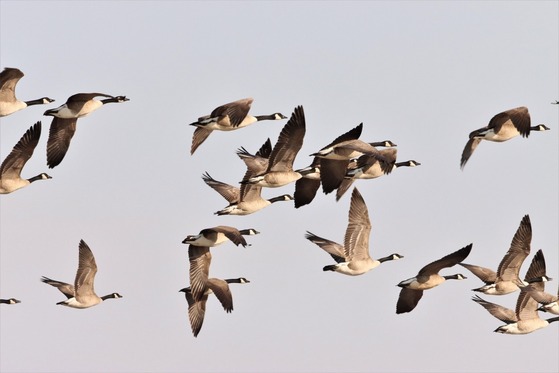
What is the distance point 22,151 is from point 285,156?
27.6 ft

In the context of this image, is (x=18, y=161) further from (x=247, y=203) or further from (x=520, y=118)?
(x=520, y=118)

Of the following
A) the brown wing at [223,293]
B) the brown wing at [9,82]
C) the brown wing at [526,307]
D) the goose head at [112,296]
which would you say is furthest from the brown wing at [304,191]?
the goose head at [112,296]

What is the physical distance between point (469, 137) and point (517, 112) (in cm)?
367

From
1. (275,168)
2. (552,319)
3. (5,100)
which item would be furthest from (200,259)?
(552,319)

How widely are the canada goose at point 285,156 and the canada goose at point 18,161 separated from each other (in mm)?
6923

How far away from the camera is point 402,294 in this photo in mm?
45688

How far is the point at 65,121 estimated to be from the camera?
4572 centimetres

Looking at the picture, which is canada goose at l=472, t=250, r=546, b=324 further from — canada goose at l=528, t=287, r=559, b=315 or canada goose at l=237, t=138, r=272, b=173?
canada goose at l=237, t=138, r=272, b=173

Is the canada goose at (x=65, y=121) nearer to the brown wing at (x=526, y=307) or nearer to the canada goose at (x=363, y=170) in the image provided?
the canada goose at (x=363, y=170)

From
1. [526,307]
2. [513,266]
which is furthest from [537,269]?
[526,307]

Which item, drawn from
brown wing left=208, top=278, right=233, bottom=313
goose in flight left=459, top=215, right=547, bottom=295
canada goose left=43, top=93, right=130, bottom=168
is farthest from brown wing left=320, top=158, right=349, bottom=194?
goose in flight left=459, top=215, right=547, bottom=295

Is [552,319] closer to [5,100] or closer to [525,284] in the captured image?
[525,284]

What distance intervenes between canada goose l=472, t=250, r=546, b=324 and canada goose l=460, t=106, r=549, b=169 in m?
4.04

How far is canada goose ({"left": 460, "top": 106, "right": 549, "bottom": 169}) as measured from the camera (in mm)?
42844
